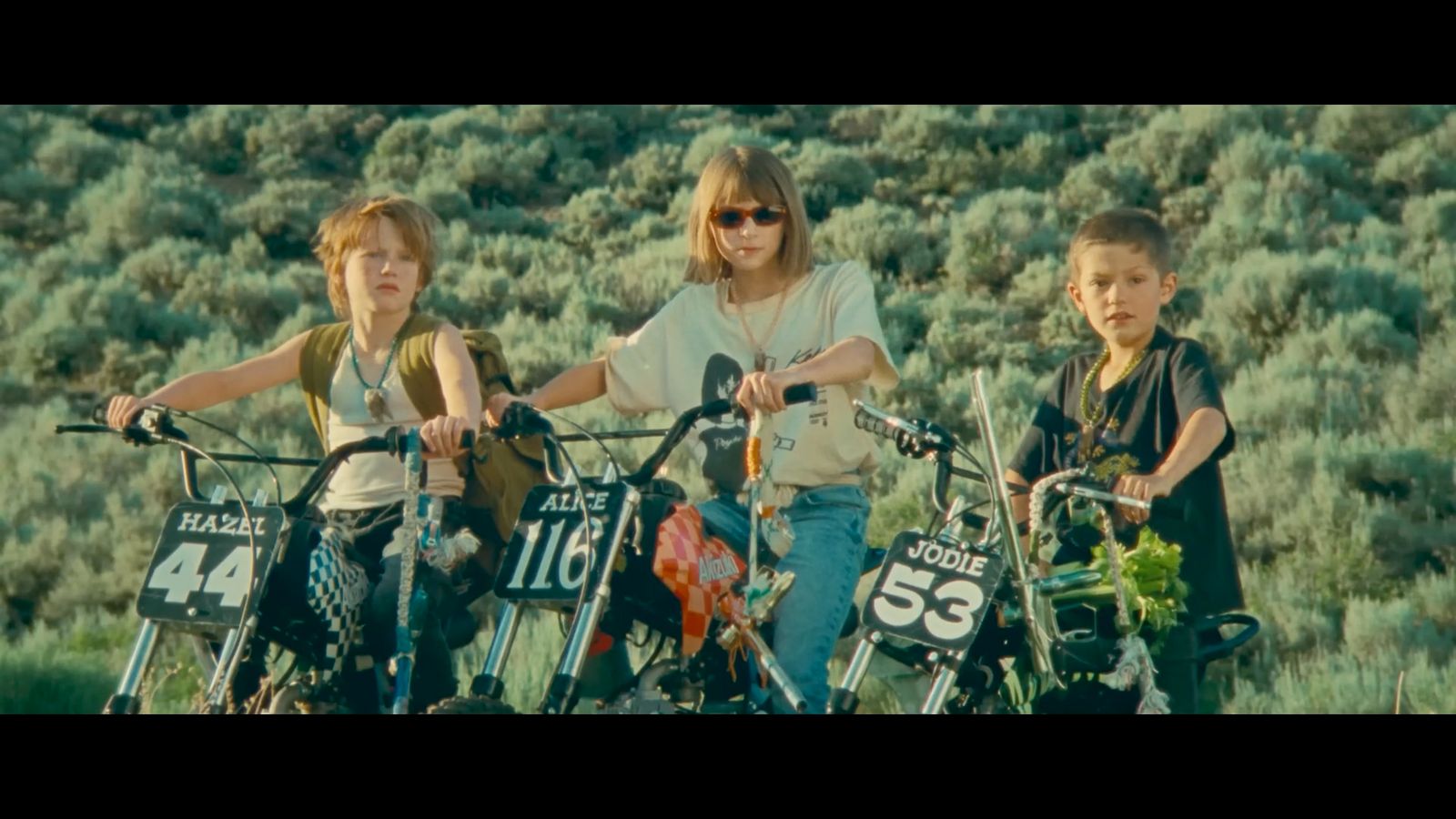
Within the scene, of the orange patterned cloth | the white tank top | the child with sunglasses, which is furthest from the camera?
the white tank top

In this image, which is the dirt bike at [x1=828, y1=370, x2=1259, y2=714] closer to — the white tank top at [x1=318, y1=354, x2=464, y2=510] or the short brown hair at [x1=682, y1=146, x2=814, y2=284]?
the short brown hair at [x1=682, y1=146, x2=814, y2=284]

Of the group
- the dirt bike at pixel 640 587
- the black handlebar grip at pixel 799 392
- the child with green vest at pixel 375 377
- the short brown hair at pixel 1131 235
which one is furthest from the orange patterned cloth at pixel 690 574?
the short brown hair at pixel 1131 235

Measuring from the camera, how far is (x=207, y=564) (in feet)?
18.8

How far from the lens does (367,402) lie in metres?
6.59

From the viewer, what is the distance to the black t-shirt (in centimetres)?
640

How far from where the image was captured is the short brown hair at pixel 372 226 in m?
6.63

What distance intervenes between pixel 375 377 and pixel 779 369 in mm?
1398

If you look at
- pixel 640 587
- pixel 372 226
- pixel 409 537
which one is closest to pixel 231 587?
pixel 409 537

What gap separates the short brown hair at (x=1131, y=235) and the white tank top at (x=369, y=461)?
2.34m

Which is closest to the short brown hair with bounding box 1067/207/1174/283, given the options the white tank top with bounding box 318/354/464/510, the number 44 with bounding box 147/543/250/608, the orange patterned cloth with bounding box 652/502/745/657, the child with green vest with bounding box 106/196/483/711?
the orange patterned cloth with bounding box 652/502/745/657

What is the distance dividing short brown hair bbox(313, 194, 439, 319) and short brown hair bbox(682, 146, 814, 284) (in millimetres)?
920

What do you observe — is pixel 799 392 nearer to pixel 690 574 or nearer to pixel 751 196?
pixel 690 574

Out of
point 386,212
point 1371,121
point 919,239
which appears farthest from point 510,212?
point 386,212

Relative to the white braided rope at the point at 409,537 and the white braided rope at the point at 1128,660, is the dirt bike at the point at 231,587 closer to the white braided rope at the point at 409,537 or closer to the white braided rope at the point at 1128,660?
the white braided rope at the point at 409,537
